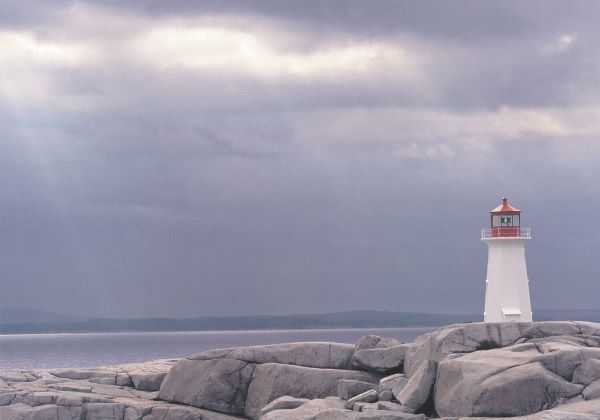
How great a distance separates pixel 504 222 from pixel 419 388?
15.6 meters

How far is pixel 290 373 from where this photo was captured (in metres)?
37.7

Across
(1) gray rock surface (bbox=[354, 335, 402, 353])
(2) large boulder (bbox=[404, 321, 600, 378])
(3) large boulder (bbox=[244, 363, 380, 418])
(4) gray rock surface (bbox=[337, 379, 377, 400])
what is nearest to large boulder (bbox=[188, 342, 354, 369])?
(1) gray rock surface (bbox=[354, 335, 402, 353])

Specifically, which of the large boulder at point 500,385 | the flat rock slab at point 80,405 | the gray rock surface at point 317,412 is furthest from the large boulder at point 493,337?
the flat rock slab at point 80,405

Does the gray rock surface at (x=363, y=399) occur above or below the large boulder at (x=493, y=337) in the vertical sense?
below

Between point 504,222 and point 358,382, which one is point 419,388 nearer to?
point 358,382

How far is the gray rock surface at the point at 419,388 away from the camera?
31062 mm

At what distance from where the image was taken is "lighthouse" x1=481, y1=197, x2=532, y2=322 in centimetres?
4381

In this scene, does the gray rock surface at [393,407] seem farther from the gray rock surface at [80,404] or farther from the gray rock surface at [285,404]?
the gray rock surface at [80,404]

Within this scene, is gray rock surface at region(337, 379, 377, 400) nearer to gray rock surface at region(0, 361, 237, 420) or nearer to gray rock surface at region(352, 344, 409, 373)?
gray rock surface at region(352, 344, 409, 373)

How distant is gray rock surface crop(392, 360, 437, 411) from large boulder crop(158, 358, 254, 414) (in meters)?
8.36

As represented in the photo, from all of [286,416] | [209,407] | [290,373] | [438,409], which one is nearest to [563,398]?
[438,409]

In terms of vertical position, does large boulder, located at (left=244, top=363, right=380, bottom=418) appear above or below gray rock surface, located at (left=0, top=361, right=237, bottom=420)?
above

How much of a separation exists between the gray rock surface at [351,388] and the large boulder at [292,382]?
2006 millimetres

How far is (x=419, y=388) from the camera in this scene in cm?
3127
